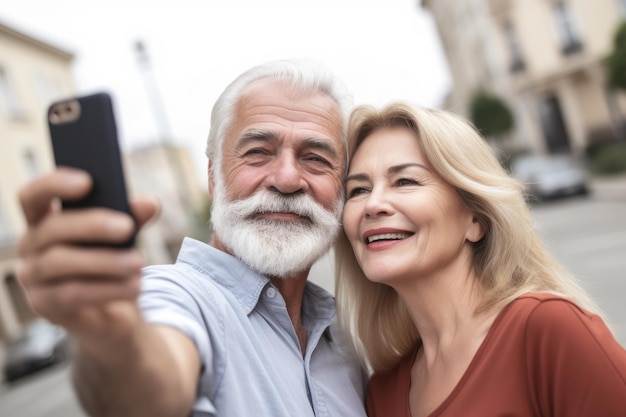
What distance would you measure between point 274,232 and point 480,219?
856mm

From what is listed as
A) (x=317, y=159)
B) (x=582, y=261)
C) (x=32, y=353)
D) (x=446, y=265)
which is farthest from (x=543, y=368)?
(x=32, y=353)

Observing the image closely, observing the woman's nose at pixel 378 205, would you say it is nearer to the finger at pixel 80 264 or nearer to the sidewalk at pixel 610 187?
the finger at pixel 80 264

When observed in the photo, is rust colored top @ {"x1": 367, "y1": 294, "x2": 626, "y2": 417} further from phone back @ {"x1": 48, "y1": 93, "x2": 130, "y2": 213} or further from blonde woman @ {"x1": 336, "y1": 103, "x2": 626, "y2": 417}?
phone back @ {"x1": 48, "y1": 93, "x2": 130, "y2": 213}

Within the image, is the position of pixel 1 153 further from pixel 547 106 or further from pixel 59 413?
pixel 547 106

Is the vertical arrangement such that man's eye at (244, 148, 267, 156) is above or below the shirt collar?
above

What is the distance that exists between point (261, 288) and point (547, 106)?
29.7 metres

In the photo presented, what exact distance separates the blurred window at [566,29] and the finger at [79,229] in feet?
97.2

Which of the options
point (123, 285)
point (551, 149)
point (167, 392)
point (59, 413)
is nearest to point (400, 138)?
point (167, 392)

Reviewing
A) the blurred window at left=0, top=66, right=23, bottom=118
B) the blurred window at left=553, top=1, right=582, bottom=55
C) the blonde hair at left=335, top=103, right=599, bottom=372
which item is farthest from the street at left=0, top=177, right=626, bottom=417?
the blurred window at left=0, top=66, right=23, bottom=118

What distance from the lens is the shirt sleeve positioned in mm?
1632

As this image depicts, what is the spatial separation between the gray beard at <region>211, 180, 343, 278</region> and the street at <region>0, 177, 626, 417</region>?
11.0ft

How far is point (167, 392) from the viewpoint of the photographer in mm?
1123

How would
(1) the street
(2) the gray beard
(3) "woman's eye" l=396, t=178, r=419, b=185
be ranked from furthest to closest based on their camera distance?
(1) the street, (3) "woman's eye" l=396, t=178, r=419, b=185, (2) the gray beard

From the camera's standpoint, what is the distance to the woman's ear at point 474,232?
2354mm
